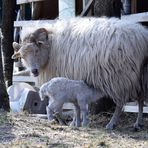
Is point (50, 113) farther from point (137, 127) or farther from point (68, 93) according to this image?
point (137, 127)

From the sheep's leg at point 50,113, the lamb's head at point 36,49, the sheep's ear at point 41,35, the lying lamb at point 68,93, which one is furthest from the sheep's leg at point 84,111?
the sheep's ear at point 41,35

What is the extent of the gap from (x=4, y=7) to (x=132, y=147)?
6.49 metres

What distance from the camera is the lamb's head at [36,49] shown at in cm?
838

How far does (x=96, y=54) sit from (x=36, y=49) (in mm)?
1167

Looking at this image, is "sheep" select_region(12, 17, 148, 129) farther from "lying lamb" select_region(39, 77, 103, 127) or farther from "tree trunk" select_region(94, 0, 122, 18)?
"tree trunk" select_region(94, 0, 122, 18)

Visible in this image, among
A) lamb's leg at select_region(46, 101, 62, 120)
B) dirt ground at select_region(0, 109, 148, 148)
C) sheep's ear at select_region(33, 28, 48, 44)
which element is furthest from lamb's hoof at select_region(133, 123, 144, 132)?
sheep's ear at select_region(33, 28, 48, 44)

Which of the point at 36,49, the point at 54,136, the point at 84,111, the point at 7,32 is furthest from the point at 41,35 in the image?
the point at 7,32

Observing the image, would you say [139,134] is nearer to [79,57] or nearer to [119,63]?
[119,63]

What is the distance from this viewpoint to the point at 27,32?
28.0 feet

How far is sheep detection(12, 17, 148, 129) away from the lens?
753 centimetres

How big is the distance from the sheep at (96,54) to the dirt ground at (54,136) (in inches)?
26.5

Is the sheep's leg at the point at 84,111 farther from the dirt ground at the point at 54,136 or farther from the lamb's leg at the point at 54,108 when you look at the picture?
the dirt ground at the point at 54,136

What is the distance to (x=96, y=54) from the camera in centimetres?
769

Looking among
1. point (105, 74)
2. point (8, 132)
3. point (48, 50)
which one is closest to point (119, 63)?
point (105, 74)
